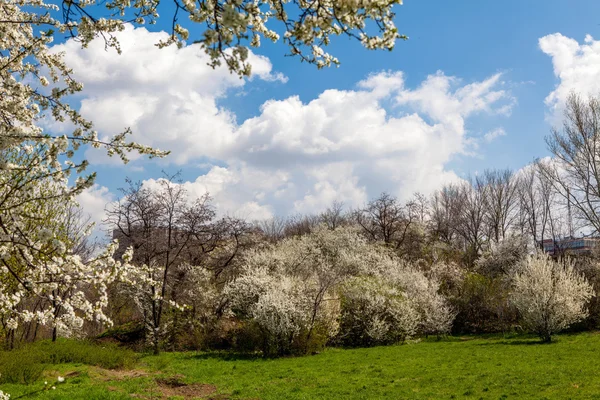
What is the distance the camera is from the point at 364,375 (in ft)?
44.1

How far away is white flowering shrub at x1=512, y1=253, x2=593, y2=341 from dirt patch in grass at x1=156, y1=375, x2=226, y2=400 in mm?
13775

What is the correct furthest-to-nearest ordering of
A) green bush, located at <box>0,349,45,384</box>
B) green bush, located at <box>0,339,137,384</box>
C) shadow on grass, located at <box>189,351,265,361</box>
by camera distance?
shadow on grass, located at <box>189,351,265,361</box>, green bush, located at <box>0,339,137,384</box>, green bush, located at <box>0,349,45,384</box>

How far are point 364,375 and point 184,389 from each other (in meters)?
5.43

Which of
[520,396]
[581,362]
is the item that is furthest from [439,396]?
[581,362]

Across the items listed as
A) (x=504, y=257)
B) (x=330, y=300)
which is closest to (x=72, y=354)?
(x=330, y=300)

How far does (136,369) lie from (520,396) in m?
12.6

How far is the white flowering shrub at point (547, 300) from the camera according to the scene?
18344 mm

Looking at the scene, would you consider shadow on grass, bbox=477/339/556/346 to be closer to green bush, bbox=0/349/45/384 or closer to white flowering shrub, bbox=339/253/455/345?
white flowering shrub, bbox=339/253/455/345

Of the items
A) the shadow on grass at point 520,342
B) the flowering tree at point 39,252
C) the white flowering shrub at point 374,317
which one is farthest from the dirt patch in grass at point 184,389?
the shadow on grass at point 520,342

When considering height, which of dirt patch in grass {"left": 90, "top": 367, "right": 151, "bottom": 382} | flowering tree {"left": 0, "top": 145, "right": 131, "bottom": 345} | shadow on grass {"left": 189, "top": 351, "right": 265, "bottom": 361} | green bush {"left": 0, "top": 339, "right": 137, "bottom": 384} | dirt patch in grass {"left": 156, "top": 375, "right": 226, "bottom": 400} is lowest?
shadow on grass {"left": 189, "top": 351, "right": 265, "bottom": 361}

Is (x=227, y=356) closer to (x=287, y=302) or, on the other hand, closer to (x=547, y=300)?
(x=287, y=302)

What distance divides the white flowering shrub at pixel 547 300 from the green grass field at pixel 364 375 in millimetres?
780

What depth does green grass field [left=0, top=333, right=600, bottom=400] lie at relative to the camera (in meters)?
10.6

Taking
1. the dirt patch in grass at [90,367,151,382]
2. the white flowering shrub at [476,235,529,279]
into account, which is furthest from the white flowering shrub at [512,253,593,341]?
the dirt patch in grass at [90,367,151,382]
